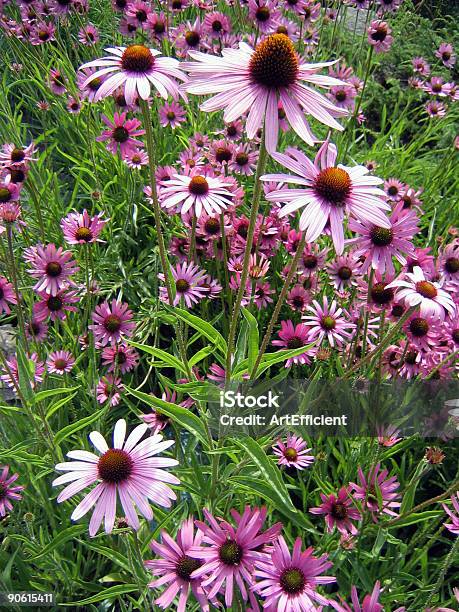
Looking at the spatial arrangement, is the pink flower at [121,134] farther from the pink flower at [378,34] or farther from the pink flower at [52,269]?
the pink flower at [378,34]

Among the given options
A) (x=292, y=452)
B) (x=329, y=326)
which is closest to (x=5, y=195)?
(x=329, y=326)

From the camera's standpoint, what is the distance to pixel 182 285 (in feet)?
6.90

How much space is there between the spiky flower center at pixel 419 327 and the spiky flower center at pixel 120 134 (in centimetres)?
153

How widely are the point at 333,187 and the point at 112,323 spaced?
123 centimetres

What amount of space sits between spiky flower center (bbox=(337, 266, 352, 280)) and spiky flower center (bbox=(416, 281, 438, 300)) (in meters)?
0.69

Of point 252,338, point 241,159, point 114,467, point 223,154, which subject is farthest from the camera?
point 241,159

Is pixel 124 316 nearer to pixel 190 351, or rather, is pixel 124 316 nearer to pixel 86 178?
Result: pixel 190 351

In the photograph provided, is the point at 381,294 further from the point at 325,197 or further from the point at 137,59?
the point at 137,59

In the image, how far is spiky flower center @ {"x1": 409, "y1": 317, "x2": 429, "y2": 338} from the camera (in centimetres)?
165

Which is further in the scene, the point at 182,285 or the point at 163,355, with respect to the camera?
the point at 182,285

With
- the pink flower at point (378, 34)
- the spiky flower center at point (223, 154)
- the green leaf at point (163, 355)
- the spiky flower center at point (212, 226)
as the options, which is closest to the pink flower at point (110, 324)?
the spiky flower center at point (212, 226)

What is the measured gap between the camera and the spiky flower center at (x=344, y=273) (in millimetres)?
2093

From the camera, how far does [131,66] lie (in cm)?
121

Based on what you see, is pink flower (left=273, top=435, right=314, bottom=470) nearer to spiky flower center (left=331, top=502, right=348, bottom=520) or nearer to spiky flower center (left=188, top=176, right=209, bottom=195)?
spiky flower center (left=331, top=502, right=348, bottom=520)
